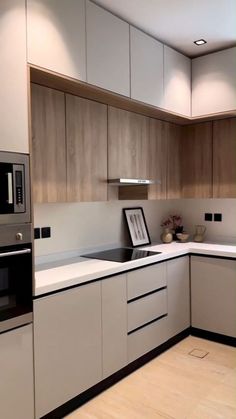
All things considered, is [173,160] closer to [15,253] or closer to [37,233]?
[37,233]

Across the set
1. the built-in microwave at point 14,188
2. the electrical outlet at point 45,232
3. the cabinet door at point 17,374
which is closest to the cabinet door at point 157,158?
the electrical outlet at point 45,232

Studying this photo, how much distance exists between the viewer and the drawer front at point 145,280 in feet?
8.87

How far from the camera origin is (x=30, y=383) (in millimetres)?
1986

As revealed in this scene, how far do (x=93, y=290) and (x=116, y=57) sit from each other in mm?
1695

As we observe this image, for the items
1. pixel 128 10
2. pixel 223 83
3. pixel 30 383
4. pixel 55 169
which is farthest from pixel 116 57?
pixel 30 383

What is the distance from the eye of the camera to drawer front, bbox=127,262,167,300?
270 cm

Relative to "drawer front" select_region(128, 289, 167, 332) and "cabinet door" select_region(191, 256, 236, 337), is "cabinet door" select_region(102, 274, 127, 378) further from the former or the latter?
"cabinet door" select_region(191, 256, 236, 337)

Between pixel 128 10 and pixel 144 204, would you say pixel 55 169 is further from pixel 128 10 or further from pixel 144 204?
pixel 144 204

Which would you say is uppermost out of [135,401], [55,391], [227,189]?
[227,189]

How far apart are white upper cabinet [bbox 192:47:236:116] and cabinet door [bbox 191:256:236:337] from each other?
1.45m

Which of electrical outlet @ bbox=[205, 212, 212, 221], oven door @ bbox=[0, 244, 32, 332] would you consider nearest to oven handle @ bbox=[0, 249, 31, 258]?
oven door @ bbox=[0, 244, 32, 332]

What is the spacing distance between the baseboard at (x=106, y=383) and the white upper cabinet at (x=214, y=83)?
2.19m

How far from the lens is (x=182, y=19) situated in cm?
271

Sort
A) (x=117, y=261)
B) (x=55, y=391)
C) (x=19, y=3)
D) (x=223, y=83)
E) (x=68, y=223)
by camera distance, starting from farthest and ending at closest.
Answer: (x=223, y=83), (x=68, y=223), (x=117, y=261), (x=55, y=391), (x=19, y=3)
